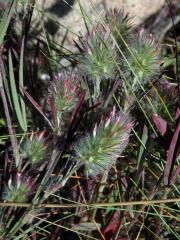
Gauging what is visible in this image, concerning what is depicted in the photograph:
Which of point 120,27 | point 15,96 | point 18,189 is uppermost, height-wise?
point 120,27

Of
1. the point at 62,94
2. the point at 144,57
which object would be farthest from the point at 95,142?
Result: the point at 144,57

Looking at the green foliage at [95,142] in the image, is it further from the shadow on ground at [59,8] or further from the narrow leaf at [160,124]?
the shadow on ground at [59,8]

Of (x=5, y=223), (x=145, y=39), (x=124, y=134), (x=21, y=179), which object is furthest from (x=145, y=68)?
(x=5, y=223)

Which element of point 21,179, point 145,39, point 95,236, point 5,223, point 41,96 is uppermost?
point 145,39

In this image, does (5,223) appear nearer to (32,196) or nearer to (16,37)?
(32,196)

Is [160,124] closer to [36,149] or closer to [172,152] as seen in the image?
[172,152]

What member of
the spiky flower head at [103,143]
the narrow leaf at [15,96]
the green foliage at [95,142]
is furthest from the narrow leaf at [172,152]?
the narrow leaf at [15,96]
